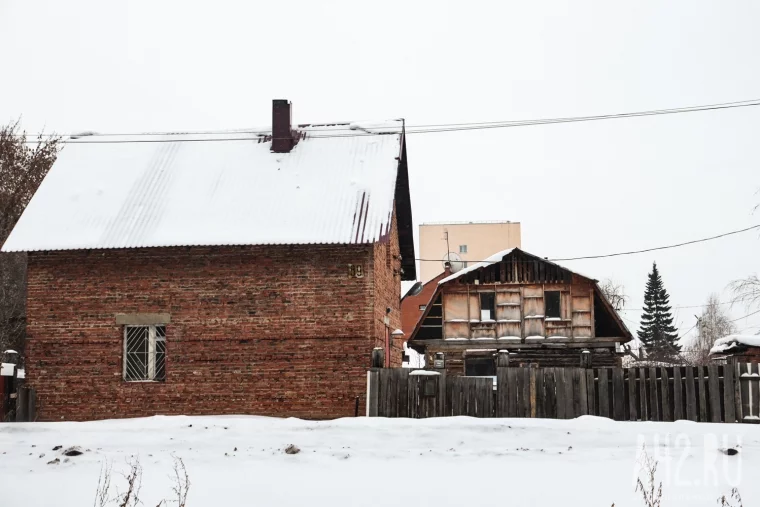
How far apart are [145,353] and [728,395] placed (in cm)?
1195

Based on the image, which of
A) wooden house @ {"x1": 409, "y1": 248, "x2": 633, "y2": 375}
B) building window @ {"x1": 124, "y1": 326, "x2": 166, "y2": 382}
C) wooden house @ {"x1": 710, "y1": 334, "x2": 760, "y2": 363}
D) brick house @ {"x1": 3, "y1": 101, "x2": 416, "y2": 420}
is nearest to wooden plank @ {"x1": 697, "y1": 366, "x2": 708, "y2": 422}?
wooden house @ {"x1": 710, "y1": 334, "x2": 760, "y2": 363}

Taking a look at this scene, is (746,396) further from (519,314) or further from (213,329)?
(519,314)

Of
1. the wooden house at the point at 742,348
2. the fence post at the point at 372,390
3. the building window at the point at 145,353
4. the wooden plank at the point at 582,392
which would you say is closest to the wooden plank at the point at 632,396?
the wooden plank at the point at 582,392

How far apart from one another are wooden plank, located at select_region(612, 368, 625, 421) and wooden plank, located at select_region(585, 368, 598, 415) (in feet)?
1.09

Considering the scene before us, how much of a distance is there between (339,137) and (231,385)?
7.02 m

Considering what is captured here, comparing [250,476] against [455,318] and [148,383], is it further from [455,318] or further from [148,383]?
[455,318]

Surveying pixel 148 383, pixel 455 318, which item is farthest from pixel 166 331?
pixel 455 318

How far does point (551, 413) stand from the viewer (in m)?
15.6

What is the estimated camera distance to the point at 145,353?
19.1 meters

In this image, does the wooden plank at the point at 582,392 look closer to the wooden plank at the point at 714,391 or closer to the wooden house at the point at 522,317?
the wooden plank at the point at 714,391

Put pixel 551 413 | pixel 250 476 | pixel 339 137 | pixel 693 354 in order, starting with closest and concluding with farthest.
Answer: pixel 250 476, pixel 551 413, pixel 339 137, pixel 693 354

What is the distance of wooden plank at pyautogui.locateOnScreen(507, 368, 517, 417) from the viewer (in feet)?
51.5

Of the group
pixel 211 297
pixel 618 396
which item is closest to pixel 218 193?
pixel 211 297

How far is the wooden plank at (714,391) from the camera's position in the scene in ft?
48.3
